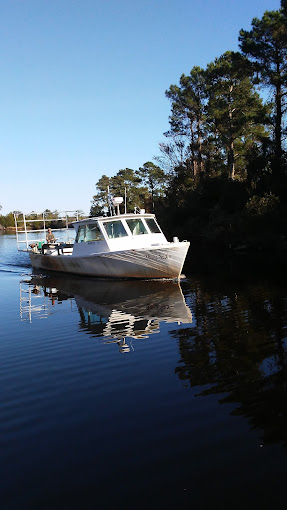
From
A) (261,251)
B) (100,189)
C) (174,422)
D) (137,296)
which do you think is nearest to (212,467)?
(174,422)

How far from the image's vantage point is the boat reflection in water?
11391 mm

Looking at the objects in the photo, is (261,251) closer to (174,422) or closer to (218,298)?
(218,298)

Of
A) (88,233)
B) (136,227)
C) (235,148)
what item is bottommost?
(88,233)

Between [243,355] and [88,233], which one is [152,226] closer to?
[88,233]

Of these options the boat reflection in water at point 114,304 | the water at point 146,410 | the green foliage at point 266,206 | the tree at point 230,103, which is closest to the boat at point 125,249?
the boat reflection in water at point 114,304

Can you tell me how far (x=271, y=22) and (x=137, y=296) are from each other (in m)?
27.5

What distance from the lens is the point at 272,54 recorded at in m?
32.8

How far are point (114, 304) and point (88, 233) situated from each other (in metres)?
7.62

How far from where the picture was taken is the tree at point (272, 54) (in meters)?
31.7

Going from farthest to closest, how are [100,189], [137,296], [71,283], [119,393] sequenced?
[100,189]
[71,283]
[137,296]
[119,393]

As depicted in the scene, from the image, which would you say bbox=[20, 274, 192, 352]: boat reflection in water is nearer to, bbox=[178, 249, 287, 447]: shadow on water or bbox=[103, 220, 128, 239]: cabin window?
bbox=[178, 249, 287, 447]: shadow on water

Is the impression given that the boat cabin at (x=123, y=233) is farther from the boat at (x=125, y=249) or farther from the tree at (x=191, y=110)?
the tree at (x=191, y=110)

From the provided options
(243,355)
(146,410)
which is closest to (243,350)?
(243,355)

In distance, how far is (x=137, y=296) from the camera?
16562mm
